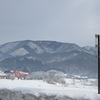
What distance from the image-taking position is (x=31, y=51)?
138875mm

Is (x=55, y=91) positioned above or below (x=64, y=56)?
below

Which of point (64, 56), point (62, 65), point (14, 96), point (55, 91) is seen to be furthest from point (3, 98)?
point (64, 56)

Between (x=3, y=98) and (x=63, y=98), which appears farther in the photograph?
(x=3, y=98)

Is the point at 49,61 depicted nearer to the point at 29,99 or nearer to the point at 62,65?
the point at 62,65

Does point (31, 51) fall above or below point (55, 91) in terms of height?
above

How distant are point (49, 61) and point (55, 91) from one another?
13066cm

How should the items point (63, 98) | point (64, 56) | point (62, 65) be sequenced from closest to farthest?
point (63, 98) < point (62, 65) < point (64, 56)

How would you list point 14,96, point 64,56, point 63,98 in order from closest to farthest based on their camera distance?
1. point 63,98
2. point 14,96
3. point 64,56

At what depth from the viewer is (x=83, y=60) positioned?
138m

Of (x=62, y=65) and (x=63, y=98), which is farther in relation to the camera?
(x=62, y=65)

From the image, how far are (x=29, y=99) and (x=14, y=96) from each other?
472 millimetres

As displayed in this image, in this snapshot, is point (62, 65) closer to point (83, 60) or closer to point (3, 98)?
point (83, 60)

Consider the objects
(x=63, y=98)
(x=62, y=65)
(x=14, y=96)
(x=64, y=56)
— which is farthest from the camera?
(x=64, y=56)

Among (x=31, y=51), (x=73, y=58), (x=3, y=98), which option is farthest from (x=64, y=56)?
(x=3, y=98)
